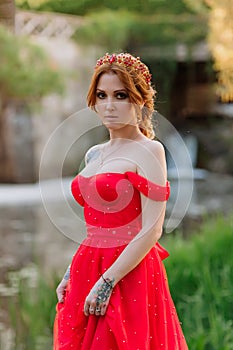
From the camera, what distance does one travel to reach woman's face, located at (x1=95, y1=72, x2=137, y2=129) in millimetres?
1140

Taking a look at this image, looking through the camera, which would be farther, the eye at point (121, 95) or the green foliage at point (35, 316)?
the green foliage at point (35, 316)

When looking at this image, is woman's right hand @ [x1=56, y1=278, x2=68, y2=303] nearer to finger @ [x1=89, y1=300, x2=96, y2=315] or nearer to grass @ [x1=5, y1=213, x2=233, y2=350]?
finger @ [x1=89, y1=300, x2=96, y2=315]

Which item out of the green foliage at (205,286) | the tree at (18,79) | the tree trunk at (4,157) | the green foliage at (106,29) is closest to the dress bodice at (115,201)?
the green foliage at (205,286)

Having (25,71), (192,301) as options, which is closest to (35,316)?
(192,301)

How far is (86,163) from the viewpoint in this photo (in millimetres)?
1234

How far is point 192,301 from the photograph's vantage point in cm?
228

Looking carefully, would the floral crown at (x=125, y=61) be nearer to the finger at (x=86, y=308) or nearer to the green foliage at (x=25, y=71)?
the finger at (x=86, y=308)

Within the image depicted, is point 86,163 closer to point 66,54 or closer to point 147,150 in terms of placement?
point 147,150

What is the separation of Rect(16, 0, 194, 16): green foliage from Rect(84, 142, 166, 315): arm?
4.48 m

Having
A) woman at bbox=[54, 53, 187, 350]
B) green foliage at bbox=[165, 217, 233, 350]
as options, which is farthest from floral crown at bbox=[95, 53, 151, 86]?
green foliage at bbox=[165, 217, 233, 350]

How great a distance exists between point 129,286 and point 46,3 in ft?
15.5

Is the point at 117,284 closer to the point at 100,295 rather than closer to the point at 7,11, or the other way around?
the point at 100,295

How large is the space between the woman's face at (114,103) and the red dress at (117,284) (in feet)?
0.27

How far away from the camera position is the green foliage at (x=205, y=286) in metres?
1.92
